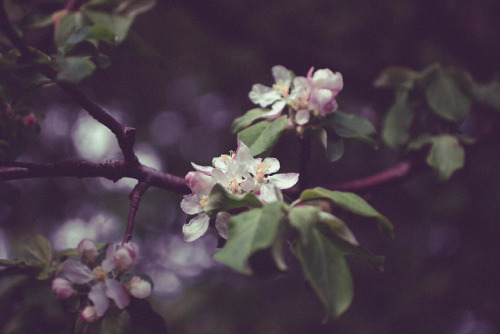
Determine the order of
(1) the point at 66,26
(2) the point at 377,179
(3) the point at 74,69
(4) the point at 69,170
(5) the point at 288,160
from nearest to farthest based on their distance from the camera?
(3) the point at 74,69 → (4) the point at 69,170 → (1) the point at 66,26 → (2) the point at 377,179 → (5) the point at 288,160

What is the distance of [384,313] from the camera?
3441mm

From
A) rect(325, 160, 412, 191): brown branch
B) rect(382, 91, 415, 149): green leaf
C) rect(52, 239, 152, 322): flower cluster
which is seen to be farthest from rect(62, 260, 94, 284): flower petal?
rect(382, 91, 415, 149): green leaf

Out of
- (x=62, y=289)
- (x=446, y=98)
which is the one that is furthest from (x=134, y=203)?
(x=446, y=98)

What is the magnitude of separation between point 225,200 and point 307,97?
0.49 metres

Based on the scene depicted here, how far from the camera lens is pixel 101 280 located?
1015 mm

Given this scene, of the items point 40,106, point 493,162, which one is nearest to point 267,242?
point 493,162

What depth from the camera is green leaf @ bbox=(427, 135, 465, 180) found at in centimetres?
159

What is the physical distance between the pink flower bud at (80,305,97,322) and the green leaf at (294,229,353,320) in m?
0.50

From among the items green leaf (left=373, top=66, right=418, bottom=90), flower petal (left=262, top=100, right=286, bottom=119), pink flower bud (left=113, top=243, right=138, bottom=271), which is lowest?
pink flower bud (left=113, top=243, right=138, bottom=271)

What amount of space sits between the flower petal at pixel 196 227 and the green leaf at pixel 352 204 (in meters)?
0.25

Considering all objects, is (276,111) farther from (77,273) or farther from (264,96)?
(77,273)

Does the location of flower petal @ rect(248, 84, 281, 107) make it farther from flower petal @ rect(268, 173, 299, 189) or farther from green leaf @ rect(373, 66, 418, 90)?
green leaf @ rect(373, 66, 418, 90)

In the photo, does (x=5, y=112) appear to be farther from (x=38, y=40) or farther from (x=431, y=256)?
(x=431, y=256)

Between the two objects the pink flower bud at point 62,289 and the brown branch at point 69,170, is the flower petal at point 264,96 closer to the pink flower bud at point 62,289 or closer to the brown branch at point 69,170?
the brown branch at point 69,170
